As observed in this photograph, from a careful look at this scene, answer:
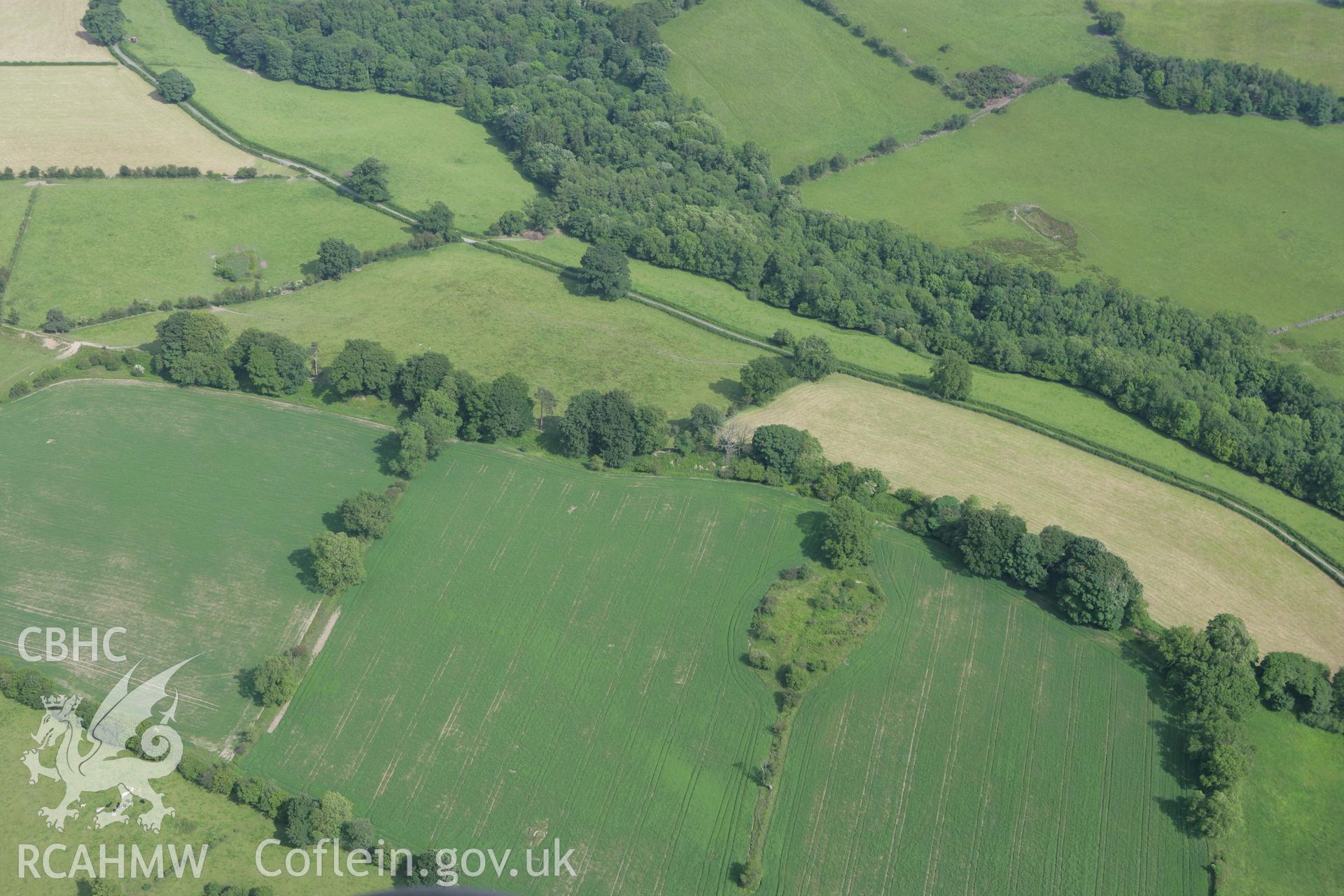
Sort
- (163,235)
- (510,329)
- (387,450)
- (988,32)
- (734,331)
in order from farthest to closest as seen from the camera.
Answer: (988,32)
(163,235)
(734,331)
(510,329)
(387,450)

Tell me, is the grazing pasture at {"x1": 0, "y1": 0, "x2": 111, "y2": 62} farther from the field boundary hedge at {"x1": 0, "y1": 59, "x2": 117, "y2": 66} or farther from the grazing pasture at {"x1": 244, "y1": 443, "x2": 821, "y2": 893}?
the grazing pasture at {"x1": 244, "y1": 443, "x2": 821, "y2": 893}

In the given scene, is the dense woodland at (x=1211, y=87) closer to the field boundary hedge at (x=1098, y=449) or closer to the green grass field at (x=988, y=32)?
the green grass field at (x=988, y=32)

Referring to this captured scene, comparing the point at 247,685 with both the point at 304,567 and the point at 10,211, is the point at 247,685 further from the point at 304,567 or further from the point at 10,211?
the point at 10,211

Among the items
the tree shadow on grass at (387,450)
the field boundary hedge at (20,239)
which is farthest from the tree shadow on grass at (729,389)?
the field boundary hedge at (20,239)

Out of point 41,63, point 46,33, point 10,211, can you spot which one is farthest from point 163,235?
point 46,33

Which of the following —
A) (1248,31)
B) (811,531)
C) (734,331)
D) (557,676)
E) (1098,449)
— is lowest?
(557,676)

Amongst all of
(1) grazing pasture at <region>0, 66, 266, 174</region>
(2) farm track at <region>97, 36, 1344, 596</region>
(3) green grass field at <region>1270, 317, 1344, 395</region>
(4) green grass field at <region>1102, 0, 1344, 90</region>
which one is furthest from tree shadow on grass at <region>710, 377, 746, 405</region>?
(4) green grass field at <region>1102, 0, 1344, 90</region>
